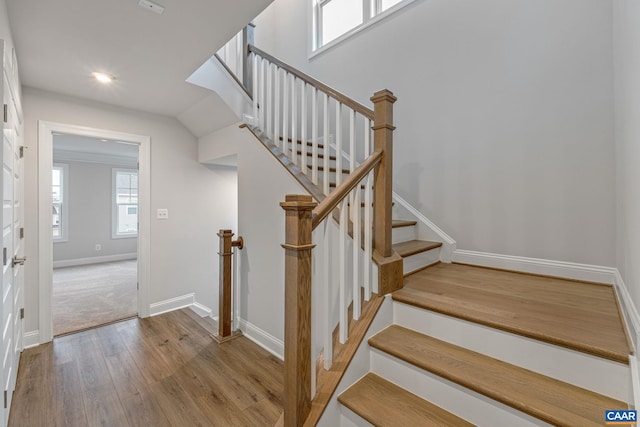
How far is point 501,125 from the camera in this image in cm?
232

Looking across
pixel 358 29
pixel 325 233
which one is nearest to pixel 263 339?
pixel 325 233

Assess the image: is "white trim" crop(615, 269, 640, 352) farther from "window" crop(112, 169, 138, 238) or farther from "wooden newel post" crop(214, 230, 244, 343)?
"window" crop(112, 169, 138, 238)

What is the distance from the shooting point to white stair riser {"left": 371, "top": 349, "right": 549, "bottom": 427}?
1138 millimetres

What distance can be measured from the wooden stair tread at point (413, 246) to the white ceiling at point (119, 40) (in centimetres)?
186

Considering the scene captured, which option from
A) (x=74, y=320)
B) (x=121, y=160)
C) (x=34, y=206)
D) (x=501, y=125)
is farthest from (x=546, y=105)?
(x=121, y=160)

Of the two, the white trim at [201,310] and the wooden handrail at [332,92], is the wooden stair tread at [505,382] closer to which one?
the wooden handrail at [332,92]

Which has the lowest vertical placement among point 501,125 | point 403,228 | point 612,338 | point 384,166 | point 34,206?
point 612,338

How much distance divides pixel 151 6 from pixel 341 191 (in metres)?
1.51

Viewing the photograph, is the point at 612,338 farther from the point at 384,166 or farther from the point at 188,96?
the point at 188,96

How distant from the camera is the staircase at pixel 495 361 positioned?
111 centimetres

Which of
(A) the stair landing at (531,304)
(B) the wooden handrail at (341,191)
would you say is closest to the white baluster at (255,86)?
(B) the wooden handrail at (341,191)

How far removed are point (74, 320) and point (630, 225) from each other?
4.78 m

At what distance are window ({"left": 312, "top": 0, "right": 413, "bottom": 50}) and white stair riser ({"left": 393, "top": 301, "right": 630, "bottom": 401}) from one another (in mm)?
3022

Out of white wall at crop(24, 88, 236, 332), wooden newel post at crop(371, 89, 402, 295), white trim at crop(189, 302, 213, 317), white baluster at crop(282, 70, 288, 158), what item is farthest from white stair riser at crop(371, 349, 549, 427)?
white wall at crop(24, 88, 236, 332)
